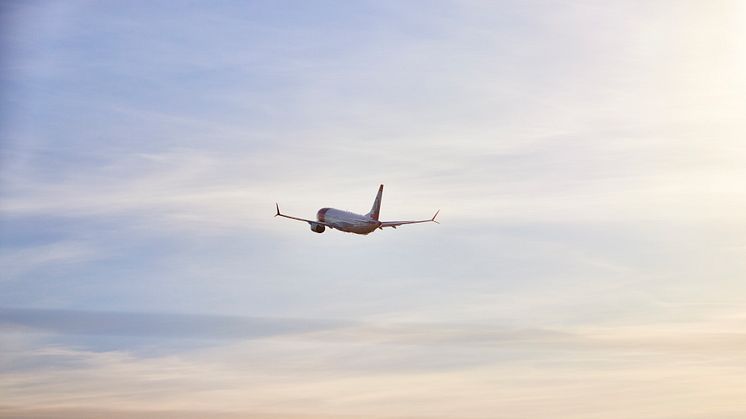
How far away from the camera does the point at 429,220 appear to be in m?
186

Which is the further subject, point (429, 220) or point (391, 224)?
point (391, 224)

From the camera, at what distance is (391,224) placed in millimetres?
199125

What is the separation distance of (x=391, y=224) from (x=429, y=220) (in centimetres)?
1523
